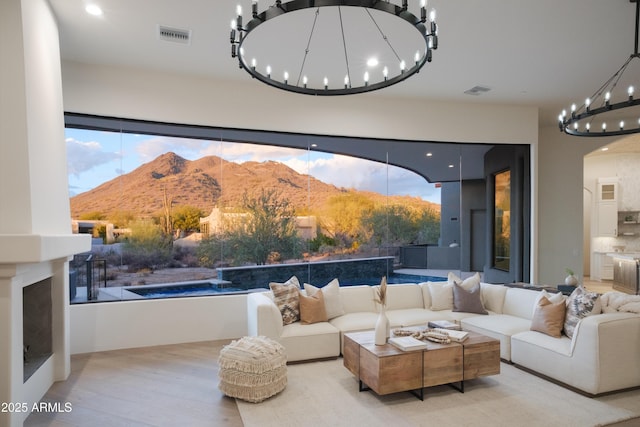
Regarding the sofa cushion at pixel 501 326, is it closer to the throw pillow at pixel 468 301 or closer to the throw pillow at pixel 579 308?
the throw pillow at pixel 468 301

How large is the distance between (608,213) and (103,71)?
1163cm

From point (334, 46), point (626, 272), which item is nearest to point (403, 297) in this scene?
point (334, 46)

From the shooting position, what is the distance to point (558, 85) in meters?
5.66

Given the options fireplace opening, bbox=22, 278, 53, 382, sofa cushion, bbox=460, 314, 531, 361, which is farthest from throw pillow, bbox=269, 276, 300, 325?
fireplace opening, bbox=22, 278, 53, 382

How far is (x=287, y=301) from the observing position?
4.62 meters

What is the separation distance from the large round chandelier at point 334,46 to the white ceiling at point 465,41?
29 cm

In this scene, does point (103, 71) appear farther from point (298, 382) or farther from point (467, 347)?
point (467, 347)

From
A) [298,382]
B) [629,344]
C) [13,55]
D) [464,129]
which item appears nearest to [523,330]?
[629,344]

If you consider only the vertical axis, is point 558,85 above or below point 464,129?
above

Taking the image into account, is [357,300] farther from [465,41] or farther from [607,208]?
[607,208]

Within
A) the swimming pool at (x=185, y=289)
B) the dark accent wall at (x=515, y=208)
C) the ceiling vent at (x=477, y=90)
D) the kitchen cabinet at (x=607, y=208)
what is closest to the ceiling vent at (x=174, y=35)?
the swimming pool at (x=185, y=289)

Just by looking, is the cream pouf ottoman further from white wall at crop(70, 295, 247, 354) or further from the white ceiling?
the white ceiling

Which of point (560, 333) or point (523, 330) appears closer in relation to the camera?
point (560, 333)

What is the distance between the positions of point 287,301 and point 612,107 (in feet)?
12.5
